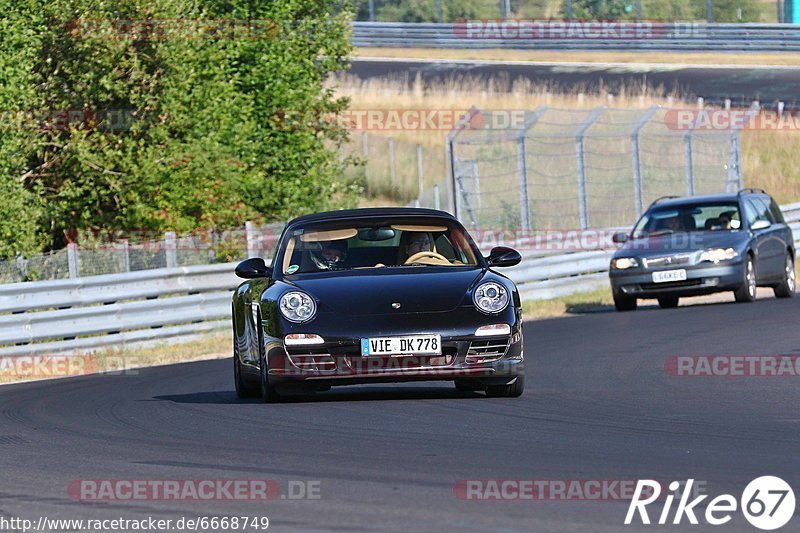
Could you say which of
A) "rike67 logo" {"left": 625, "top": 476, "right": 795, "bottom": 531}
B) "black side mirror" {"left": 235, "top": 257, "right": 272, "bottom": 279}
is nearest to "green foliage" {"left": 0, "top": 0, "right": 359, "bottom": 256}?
"black side mirror" {"left": 235, "top": 257, "right": 272, "bottom": 279}

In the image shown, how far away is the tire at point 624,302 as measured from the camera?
72.0ft

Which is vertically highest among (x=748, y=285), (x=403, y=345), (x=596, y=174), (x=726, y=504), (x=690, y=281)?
(x=726, y=504)

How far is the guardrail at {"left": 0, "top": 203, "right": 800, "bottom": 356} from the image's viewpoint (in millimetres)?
18531

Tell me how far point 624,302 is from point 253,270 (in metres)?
11.4

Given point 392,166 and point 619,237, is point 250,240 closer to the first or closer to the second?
point 619,237

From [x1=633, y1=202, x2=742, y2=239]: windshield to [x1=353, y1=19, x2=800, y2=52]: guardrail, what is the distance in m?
29.7

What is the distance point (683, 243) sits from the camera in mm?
21594

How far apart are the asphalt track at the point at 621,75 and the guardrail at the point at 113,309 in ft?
81.7

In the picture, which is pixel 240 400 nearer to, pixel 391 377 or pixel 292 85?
pixel 391 377

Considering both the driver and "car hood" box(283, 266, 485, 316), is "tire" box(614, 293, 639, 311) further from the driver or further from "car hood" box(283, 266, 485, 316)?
"car hood" box(283, 266, 485, 316)

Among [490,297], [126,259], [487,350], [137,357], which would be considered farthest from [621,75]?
[487,350]

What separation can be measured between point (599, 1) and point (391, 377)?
52.3 metres

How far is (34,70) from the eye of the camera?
83.4 feet

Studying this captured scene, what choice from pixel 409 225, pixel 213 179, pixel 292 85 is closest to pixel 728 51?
pixel 292 85
